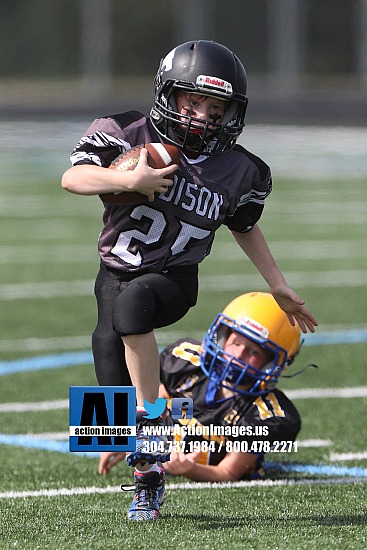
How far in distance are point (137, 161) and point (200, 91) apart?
329mm

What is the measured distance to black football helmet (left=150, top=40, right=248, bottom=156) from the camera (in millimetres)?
3586

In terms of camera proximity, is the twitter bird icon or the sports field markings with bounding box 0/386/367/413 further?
the sports field markings with bounding box 0/386/367/413

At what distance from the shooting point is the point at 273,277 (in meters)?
3.93

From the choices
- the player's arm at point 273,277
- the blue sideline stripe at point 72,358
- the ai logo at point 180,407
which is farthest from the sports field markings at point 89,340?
the player's arm at point 273,277

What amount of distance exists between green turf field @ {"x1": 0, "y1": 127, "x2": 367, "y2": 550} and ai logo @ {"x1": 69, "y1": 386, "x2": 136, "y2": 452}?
265 millimetres

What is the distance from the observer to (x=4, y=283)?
31.4 ft

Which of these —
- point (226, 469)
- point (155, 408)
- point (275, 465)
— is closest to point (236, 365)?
point (226, 469)

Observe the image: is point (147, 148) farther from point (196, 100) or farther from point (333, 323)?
point (333, 323)

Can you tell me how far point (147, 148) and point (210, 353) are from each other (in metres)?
1.17

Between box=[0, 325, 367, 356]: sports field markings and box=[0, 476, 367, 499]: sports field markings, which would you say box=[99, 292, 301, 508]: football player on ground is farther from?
box=[0, 325, 367, 356]: sports field markings

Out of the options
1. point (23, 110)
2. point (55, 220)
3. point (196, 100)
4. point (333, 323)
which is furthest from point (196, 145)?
point (23, 110)

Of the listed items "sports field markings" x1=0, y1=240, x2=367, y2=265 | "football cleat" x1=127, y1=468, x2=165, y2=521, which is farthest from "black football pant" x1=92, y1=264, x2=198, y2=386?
"sports field markings" x1=0, y1=240, x2=367, y2=265

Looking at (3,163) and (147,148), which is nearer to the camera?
(147,148)

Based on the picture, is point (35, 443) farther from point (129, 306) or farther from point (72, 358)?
point (72, 358)
